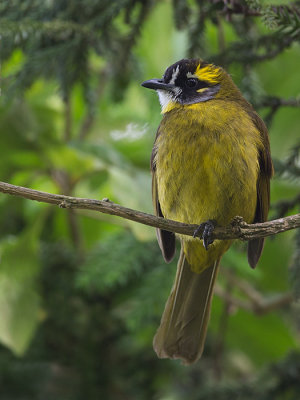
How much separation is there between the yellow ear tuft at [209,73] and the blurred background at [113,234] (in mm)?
95

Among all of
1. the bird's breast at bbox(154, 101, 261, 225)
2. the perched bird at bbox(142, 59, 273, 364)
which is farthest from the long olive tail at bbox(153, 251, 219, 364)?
the bird's breast at bbox(154, 101, 261, 225)

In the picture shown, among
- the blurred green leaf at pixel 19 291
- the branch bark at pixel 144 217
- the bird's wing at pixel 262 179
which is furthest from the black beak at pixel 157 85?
the blurred green leaf at pixel 19 291

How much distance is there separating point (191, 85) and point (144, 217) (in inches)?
41.6

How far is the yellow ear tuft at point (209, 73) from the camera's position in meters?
2.79

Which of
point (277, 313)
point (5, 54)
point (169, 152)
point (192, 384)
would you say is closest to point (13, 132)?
point (5, 54)

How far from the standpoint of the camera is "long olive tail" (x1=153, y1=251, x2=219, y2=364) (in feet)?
8.86

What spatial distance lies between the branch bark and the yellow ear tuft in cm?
88

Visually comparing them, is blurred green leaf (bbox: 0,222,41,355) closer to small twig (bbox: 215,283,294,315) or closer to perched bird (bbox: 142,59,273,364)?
perched bird (bbox: 142,59,273,364)

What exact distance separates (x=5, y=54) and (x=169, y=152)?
883 millimetres

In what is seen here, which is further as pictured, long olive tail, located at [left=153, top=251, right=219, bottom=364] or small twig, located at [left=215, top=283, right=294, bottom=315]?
small twig, located at [left=215, top=283, right=294, bottom=315]

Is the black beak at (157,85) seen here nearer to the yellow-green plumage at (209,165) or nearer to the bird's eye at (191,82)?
the bird's eye at (191,82)

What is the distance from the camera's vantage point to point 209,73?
111 inches

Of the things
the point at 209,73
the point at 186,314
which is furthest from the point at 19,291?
the point at 209,73

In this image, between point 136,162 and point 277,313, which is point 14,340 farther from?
point 277,313
